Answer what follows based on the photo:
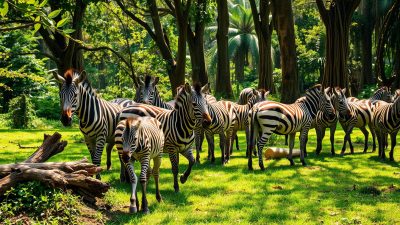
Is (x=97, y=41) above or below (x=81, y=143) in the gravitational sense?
above

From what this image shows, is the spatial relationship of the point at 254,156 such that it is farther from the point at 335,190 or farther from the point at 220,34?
the point at 220,34

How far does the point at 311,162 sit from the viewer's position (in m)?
14.1

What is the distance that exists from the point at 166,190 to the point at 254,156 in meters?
5.42

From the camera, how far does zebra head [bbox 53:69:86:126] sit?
372 inches

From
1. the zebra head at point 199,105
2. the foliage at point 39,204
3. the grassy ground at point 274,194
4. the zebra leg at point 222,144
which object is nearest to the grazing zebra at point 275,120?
the grassy ground at point 274,194

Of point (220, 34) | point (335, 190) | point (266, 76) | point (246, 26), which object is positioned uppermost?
point (246, 26)

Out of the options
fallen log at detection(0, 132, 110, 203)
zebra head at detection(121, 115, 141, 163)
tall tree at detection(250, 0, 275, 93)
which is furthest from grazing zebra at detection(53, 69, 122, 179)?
tall tree at detection(250, 0, 275, 93)

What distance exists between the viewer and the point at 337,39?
23.1 metres

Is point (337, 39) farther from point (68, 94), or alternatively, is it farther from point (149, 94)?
point (68, 94)

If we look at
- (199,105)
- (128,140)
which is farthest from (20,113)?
(128,140)

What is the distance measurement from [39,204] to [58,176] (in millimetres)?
503

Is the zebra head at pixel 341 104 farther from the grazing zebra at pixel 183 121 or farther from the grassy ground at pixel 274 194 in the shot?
the grazing zebra at pixel 183 121

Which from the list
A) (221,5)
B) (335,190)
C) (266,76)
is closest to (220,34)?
(221,5)

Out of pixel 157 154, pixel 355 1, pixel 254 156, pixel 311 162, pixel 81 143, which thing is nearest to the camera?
pixel 157 154
